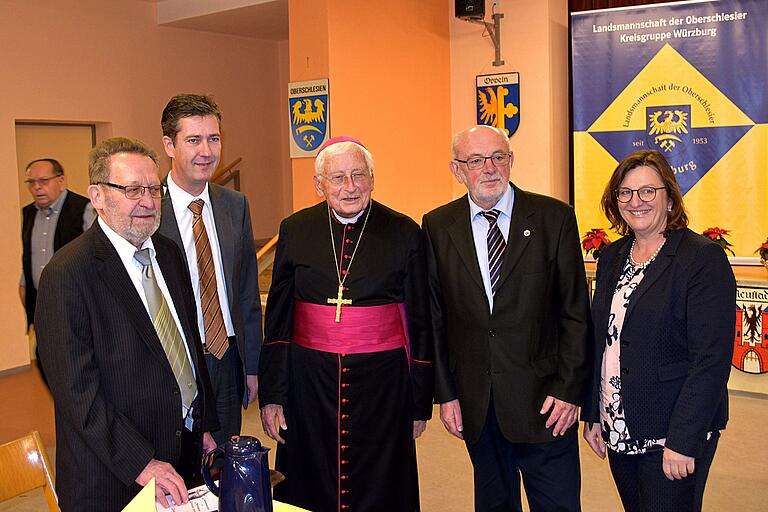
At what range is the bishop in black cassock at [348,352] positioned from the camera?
9.43 feet

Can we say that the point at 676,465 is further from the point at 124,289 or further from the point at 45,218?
the point at 45,218

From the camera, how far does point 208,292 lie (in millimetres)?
2846

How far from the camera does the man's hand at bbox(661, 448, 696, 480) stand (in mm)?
2336

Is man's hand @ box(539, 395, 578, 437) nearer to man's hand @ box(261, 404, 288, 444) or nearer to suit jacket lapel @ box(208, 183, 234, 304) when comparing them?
man's hand @ box(261, 404, 288, 444)

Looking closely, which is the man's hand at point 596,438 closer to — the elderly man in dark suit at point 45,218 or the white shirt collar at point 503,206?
the white shirt collar at point 503,206

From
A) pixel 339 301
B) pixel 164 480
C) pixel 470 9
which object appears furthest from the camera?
pixel 470 9

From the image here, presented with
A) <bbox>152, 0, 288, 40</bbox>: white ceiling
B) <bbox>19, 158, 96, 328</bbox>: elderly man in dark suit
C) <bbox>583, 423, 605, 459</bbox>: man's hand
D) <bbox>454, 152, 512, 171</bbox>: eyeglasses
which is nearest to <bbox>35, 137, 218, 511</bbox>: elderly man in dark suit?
<bbox>454, 152, 512, 171</bbox>: eyeglasses

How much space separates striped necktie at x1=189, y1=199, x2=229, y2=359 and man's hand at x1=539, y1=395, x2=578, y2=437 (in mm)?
1128

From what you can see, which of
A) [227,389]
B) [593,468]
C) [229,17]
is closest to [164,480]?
[227,389]

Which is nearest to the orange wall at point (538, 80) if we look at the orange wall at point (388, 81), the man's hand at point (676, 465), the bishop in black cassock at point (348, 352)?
the orange wall at point (388, 81)

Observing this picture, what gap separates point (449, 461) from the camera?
469 cm

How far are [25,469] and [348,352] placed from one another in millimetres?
1096

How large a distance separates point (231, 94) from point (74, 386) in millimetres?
7507

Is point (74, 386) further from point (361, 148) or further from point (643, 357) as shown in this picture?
point (643, 357)
